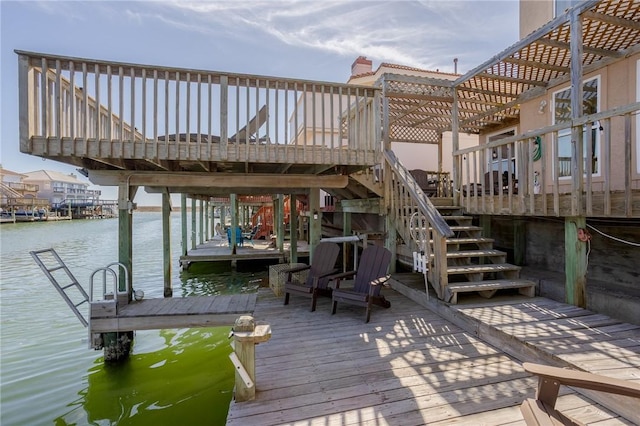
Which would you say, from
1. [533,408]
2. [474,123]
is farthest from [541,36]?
[533,408]

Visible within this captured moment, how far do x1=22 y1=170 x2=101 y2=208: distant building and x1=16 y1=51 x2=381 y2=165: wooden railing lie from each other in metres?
67.5

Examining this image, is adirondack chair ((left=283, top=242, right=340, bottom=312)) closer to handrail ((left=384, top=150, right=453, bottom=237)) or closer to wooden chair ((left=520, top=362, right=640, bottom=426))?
handrail ((left=384, top=150, right=453, bottom=237))

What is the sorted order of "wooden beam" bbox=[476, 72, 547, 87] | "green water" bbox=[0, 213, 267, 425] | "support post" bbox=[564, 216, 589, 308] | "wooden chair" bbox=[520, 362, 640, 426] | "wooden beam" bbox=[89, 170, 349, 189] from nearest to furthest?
1. "wooden chair" bbox=[520, 362, 640, 426]
2. "green water" bbox=[0, 213, 267, 425]
3. "support post" bbox=[564, 216, 589, 308]
4. "wooden beam" bbox=[89, 170, 349, 189]
5. "wooden beam" bbox=[476, 72, 547, 87]

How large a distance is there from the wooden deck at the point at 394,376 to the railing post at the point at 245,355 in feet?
0.30

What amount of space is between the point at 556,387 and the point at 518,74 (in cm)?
623

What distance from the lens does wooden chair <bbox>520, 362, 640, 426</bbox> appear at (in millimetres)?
1447

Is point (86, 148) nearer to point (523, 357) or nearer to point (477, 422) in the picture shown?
point (477, 422)

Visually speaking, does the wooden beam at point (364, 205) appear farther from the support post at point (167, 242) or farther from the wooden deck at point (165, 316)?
the support post at point (167, 242)

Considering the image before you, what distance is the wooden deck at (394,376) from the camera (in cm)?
225

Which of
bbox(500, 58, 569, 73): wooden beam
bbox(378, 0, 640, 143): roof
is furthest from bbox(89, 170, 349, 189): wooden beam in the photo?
bbox(500, 58, 569, 73): wooden beam

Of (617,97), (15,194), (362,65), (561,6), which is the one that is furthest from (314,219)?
(15,194)

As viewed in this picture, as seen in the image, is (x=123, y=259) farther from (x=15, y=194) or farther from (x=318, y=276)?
(x=15, y=194)

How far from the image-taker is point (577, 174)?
3994 mm

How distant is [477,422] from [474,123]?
27.0 feet
